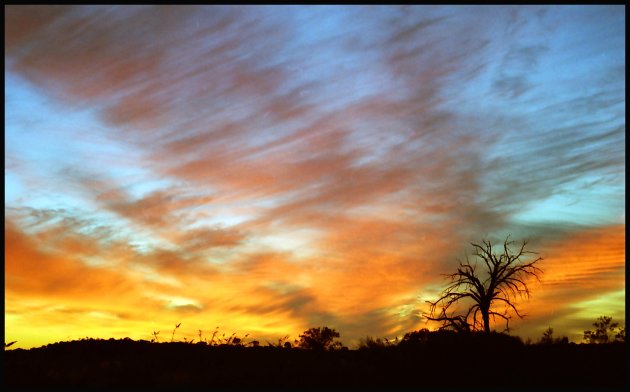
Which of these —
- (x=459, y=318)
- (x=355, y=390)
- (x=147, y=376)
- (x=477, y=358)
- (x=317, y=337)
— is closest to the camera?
(x=355, y=390)

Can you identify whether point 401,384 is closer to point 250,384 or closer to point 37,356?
point 250,384

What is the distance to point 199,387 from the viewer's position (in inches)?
671

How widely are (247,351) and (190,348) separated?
2.35 m

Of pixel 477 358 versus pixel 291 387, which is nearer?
pixel 291 387

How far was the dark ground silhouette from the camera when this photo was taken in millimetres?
17672

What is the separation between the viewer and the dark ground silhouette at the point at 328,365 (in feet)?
58.0

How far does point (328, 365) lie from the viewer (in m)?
19.4

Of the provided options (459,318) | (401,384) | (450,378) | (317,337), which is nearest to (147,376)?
(401,384)

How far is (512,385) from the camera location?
17.4 meters

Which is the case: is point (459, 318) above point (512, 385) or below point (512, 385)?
→ above

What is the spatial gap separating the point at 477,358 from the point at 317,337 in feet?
49.5

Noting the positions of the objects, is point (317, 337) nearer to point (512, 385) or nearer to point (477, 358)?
point (477, 358)

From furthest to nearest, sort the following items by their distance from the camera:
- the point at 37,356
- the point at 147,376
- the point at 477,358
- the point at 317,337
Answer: the point at 317,337 → the point at 37,356 → the point at 477,358 → the point at 147,376

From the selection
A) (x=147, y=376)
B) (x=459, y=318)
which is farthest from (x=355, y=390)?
(x=459, y=318)
